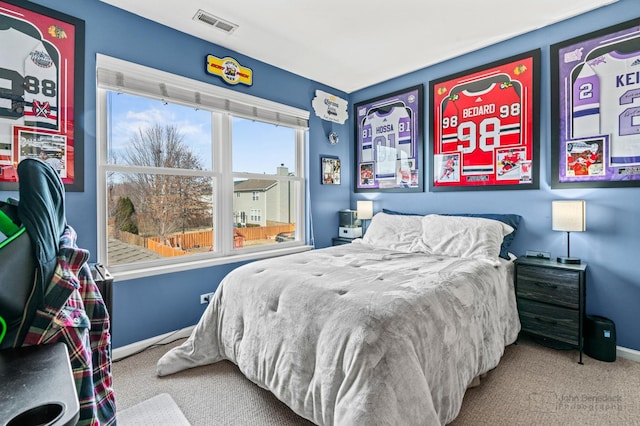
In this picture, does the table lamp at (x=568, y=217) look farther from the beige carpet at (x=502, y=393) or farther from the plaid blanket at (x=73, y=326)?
the plaid blanket at (x=73, y=326)

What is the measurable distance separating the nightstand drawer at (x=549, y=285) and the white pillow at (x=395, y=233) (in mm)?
871

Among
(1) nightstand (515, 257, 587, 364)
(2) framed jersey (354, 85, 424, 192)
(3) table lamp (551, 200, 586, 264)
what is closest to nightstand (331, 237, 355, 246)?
→ (2) framed jersey (354, 85, 424, 192)

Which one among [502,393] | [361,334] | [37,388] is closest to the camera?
[37,388]

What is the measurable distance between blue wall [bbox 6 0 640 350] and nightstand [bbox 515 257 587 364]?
0.26 m

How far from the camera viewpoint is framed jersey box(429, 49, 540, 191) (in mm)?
2768

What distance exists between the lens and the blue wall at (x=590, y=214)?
2.31 m

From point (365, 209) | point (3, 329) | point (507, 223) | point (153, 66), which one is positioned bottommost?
point (3, 329)

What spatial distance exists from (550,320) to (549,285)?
261 millimetres

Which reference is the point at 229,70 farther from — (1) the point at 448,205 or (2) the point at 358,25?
(1) the point at 448,205

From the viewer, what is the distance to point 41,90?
206cm

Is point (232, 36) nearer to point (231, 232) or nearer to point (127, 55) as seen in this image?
point (127, 55)

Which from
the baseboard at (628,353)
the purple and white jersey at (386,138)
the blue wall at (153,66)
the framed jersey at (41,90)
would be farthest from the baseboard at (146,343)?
the baseboard at (628,353)

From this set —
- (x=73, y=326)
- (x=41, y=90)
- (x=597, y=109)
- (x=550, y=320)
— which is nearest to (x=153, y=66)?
(x=41, y=90)

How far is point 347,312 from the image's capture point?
147cm
